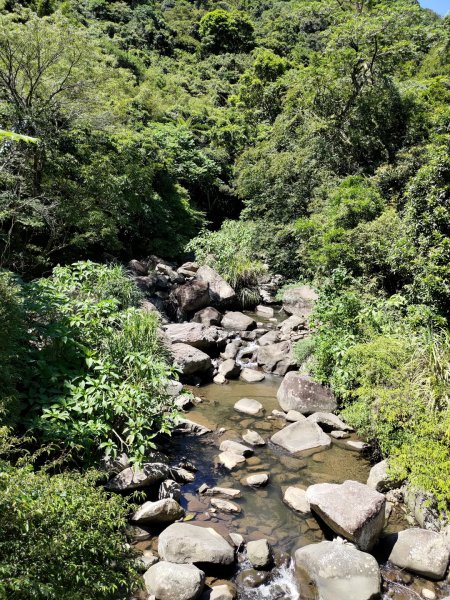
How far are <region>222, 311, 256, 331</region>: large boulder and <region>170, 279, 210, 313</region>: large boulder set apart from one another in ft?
3.22

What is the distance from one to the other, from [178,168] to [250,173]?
5.14m

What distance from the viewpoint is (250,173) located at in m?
20.2

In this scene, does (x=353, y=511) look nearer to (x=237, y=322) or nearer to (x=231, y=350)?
(x=231, y=350)

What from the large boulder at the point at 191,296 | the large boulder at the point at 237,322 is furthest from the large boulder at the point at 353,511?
the large boulder at the point at 191,296

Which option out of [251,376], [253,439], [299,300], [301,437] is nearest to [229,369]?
[251,376]

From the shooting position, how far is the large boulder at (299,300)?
14.8m

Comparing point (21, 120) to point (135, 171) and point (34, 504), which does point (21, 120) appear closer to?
point (135, 171)

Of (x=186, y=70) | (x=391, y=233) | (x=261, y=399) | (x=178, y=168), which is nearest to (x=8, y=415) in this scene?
(x=261, y=399)

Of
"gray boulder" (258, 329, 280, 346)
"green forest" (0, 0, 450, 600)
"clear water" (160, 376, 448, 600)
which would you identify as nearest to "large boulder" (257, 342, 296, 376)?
"gray boulder" (258, 329, 280, 346)

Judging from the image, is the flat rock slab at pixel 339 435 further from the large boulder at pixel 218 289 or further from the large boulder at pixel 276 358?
the large boulder at pixel 218 289

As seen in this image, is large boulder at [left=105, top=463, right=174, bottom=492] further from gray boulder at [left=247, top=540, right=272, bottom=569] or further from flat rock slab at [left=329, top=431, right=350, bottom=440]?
flat rock slab at [left=329, top=431, right=350, bottom=440]

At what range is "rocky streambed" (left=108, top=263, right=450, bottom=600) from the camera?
16.1 feet

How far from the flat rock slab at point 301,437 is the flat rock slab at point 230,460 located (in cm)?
95

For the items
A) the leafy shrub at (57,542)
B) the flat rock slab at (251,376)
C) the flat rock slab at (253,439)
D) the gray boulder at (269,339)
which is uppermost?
the leafy shrub at (57,542)
